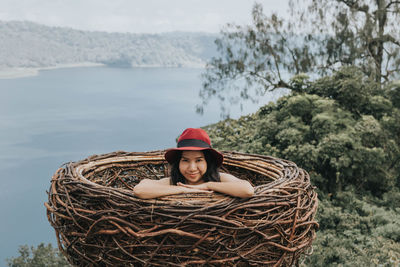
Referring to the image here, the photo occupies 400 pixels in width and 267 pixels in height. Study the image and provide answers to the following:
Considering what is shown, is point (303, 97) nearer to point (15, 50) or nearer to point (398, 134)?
point (398, 134)

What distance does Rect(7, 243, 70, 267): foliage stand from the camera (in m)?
5.30

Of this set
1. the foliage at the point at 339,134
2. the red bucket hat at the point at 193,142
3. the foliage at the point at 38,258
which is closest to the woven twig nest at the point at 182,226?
the red bucket hat at the point at 193,142

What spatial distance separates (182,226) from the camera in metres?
1.24

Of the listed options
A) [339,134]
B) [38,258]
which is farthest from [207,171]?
[38,258]

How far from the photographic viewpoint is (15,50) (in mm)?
→ 13781

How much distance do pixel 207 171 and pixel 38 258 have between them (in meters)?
4.45

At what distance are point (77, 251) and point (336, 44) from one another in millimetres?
6580

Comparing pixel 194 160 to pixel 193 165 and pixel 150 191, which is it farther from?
pixel 150 191

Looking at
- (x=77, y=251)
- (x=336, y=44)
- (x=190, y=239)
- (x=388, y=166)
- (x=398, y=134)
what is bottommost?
(x=388, y=166)

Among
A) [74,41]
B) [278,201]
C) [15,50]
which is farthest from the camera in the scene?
[74,41]

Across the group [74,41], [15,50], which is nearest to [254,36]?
[15,50]

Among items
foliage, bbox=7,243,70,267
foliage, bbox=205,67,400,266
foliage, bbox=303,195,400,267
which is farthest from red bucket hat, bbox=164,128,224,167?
foliage, bbox=7,243,70,267

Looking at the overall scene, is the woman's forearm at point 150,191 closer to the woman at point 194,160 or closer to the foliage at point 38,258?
the woman at point 194,160

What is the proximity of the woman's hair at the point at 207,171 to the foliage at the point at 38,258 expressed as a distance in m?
4.03
